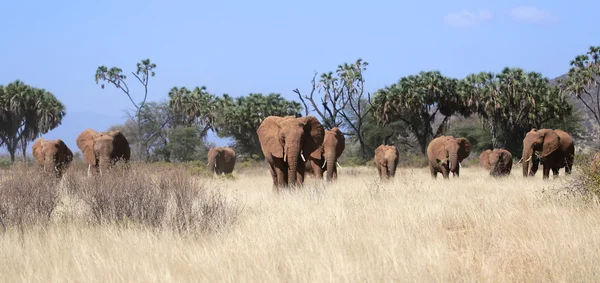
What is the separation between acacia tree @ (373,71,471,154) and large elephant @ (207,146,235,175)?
19.5 m

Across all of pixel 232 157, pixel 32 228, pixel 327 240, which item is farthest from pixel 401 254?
pixel 232 157

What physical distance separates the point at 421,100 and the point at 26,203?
4747 cm

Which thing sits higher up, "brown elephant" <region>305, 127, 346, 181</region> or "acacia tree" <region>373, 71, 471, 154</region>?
"acacia tree" <region>373, 71, 471, 154</region>

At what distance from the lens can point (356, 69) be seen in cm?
5806

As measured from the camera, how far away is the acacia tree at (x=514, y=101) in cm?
5216

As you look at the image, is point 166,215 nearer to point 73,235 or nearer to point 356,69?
point 73,235

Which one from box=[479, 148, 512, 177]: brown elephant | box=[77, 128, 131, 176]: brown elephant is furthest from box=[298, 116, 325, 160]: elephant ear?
box=[479, 148, 512, 177]: brown elephant

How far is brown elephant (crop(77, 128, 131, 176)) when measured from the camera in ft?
71.9

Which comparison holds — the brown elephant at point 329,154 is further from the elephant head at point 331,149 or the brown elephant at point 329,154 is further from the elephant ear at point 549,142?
the elephant ear at point 549,142

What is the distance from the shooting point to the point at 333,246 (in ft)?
25.3

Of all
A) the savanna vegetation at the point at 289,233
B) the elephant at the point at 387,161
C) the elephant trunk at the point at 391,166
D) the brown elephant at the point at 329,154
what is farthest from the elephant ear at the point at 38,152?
the elephant trunk at the point at 391,166

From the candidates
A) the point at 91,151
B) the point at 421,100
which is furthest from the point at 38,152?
the point at 421,100

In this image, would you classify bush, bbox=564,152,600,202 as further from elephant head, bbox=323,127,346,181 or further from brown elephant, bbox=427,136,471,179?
brown elephant, bbox=427,136,471,179

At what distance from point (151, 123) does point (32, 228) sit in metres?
64.1
